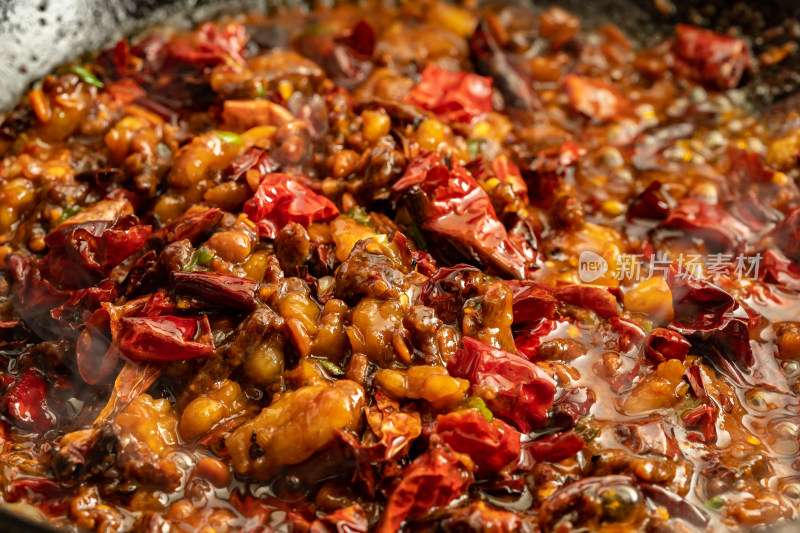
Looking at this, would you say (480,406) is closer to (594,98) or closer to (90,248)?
(90,248)

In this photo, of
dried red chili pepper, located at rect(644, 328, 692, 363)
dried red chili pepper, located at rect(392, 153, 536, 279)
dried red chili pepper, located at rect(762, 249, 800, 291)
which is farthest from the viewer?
dried red chili pepper, located at rect(762, 249, 800, 291)

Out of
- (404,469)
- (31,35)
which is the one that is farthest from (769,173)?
(31,35)

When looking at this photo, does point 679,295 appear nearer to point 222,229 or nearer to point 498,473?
point 498,473

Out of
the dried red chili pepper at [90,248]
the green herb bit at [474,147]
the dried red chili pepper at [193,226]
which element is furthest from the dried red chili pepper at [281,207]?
the green herb bit at [474,147]

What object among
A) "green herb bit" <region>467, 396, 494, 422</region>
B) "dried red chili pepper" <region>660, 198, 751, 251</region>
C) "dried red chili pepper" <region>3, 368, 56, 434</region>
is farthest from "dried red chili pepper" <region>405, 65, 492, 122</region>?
"dried red chili pepper" <region>3, 368, 56, 434</region>

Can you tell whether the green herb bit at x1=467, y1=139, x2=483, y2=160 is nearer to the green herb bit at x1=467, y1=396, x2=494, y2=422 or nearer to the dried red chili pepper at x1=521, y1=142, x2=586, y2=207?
the dried red chili pepper at x1=521, y1=142, x2=586, y2=207

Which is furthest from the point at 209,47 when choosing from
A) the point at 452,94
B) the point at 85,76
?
the point at 452,94
